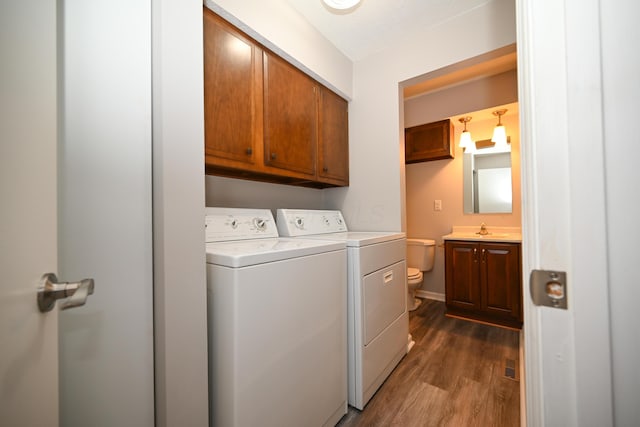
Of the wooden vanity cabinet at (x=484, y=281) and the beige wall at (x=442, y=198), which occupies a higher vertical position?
the beige wall at (x=442, y=198)

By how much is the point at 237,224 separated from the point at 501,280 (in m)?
2.42

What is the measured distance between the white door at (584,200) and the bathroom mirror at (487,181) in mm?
2770

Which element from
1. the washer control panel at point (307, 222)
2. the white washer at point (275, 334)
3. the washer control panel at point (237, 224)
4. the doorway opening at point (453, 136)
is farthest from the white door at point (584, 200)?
the doorway opening at point (453, 136)

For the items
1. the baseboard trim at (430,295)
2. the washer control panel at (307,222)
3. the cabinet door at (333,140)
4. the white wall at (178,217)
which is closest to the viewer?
the white wall at (178,217)

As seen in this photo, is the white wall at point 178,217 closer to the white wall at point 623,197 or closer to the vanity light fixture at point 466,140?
the white wall at point 623,197

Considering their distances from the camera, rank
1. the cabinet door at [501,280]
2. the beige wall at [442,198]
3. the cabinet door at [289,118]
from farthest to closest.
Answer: the beige wall at [442,198] < the cabinet door at [501,280] < the cabinet door at [289,118]

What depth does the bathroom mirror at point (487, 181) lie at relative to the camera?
272 centimetres

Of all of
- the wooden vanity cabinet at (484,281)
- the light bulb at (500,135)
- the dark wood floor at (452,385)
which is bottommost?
the dark wood floor at (452,385)

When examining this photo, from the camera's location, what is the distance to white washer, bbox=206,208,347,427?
2.84ft

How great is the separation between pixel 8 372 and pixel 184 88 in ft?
2.61

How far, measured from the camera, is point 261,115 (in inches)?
58.6

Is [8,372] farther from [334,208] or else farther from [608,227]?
[334,208]

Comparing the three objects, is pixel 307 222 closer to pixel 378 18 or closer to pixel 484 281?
pixel 378 18

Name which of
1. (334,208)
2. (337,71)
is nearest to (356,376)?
(334,208)
